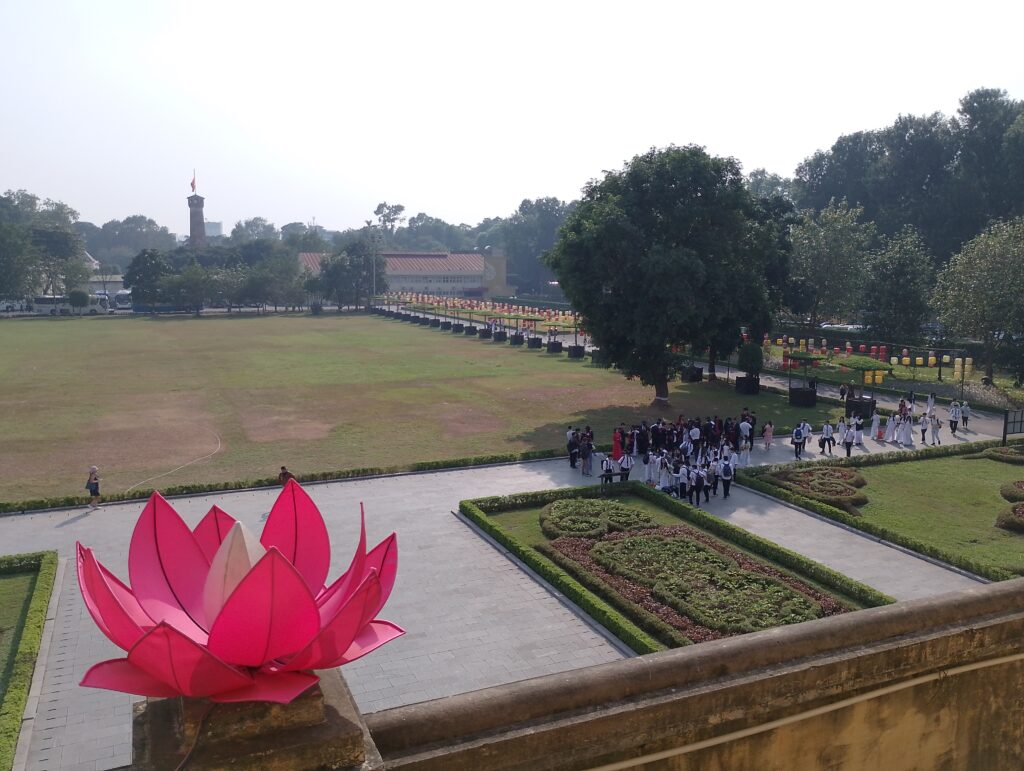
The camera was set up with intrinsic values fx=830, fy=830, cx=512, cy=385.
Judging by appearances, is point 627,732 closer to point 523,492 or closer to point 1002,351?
point 523,492

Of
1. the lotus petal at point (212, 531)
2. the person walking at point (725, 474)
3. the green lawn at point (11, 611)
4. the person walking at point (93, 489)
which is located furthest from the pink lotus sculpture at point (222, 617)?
the person walking at point (93, 489)

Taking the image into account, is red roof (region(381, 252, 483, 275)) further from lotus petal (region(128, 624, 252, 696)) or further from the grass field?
lotus petal (region(128, 624, 252, 696))

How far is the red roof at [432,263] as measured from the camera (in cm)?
10150

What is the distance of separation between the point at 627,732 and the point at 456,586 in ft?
30.8

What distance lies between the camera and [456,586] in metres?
12.8

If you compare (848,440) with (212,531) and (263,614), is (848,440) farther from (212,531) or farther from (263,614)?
(263,614)

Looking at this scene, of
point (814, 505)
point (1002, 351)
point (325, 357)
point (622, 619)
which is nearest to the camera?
point (622, 619)

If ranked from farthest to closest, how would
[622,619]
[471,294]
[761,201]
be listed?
[471,294] < [761,201] < [622,619]

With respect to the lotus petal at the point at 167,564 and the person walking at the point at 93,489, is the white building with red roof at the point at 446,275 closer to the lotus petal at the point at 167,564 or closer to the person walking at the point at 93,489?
the person walking at the point at 93,489

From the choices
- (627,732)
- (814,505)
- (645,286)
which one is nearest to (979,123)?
(645,286)

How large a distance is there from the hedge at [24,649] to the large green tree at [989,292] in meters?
29.4

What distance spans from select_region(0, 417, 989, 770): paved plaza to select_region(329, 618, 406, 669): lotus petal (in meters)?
5.99

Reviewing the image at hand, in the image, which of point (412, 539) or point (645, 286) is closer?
point (412, 539)

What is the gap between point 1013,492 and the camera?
671 inches
